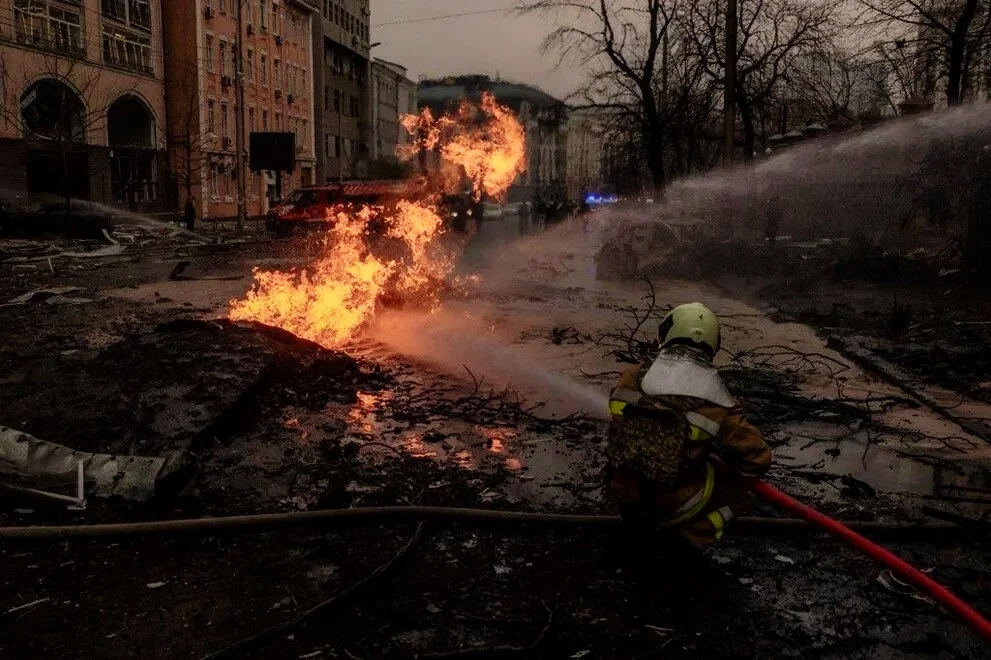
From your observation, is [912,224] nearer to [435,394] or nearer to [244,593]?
[435,394]

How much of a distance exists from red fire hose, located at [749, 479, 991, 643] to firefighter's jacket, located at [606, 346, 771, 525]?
0.17 metres

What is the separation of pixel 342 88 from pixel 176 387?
67.6m

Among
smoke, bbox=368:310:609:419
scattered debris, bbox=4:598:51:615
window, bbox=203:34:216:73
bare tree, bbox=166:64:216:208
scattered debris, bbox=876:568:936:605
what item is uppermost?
window, bbox=203:34:216:73

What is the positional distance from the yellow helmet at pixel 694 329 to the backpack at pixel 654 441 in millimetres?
358

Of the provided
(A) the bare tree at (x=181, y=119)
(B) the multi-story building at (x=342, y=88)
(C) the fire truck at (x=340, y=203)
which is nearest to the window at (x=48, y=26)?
(A) the bare tree at (x=181, y=119)

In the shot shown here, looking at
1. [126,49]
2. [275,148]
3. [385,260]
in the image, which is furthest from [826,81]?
[126,49]

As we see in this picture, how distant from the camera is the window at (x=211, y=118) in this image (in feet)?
145

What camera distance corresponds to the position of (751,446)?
138 inches

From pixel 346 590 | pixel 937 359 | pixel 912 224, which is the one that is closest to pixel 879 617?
pixel 346 590

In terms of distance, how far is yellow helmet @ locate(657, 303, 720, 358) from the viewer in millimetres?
3742

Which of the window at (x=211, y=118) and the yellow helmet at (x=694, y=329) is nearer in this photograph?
the yellow helmet at (x=694, y=329)

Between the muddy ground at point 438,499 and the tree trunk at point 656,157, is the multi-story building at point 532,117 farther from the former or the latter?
the muddy ground at point 438,499

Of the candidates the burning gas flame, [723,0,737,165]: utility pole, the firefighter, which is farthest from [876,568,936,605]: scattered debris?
the burning gas flame

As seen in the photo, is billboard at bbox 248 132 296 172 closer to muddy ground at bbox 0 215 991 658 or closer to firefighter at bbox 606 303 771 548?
muddy ground at bbox 0 215 991 658
